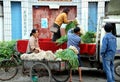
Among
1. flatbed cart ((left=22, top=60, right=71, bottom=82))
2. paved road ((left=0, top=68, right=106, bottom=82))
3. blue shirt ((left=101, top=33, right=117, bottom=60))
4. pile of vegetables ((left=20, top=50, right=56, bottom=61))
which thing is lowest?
paved road ((left=0, top=68, right=106, bottom=82))

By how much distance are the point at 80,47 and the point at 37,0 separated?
701cm

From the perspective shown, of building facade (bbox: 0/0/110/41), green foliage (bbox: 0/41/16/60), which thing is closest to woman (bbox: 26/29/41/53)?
green foliage (bbox: 0/41/16/60)

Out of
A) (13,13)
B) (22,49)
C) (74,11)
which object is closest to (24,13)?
(13,13)

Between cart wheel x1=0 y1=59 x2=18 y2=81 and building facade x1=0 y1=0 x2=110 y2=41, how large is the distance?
662cm

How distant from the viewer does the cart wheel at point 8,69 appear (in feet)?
36.3

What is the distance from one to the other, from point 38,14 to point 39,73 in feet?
26.8

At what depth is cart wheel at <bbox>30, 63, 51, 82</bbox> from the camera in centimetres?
1005

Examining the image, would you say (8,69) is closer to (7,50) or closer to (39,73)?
(39,73)

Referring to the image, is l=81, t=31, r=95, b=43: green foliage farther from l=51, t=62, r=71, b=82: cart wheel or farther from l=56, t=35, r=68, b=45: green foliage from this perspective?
l=51, t=62, r=71, b=82: cart wheel

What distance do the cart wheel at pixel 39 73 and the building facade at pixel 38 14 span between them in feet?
25.3

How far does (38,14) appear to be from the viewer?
1800 cm

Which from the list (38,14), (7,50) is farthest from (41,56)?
(38,14)

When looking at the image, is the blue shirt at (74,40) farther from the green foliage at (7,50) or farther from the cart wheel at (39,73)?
the green foliage at (7,50)

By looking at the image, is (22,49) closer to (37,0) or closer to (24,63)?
(24,63)
